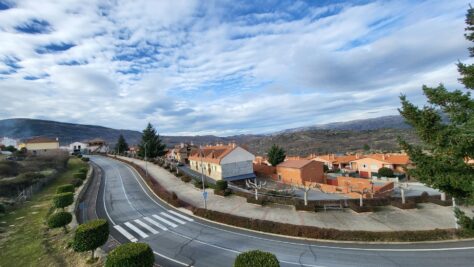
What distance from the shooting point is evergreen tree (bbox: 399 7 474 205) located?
1159 centimetres

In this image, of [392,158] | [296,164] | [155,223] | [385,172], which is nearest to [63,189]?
[155,223]

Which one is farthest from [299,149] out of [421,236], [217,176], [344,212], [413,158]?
[413,158]

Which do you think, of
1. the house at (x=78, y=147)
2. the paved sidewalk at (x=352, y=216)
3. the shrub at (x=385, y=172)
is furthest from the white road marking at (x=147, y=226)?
the house at (x=78, y=147)

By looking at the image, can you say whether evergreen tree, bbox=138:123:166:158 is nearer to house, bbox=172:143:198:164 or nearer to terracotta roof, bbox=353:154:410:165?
house, bbox=172:143:198:164

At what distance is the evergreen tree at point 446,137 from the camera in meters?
11.6

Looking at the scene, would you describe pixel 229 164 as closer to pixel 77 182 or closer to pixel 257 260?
pixel 77 182

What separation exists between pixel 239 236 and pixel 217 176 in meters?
34.5

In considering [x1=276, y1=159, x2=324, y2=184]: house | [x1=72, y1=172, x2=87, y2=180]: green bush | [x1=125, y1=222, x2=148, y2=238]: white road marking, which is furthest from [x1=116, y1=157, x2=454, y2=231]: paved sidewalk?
[x1=72, y1=172, x2=87, y2=180]: green bush

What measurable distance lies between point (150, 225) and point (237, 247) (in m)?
10.8

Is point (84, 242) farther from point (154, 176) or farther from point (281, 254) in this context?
point (154, 176)

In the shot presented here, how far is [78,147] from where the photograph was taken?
429 feet

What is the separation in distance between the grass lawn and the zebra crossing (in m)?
4.56

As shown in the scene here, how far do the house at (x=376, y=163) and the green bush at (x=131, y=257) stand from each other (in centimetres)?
6239

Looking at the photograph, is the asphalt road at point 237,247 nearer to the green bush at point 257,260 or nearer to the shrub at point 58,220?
the shrub at point 58,220
